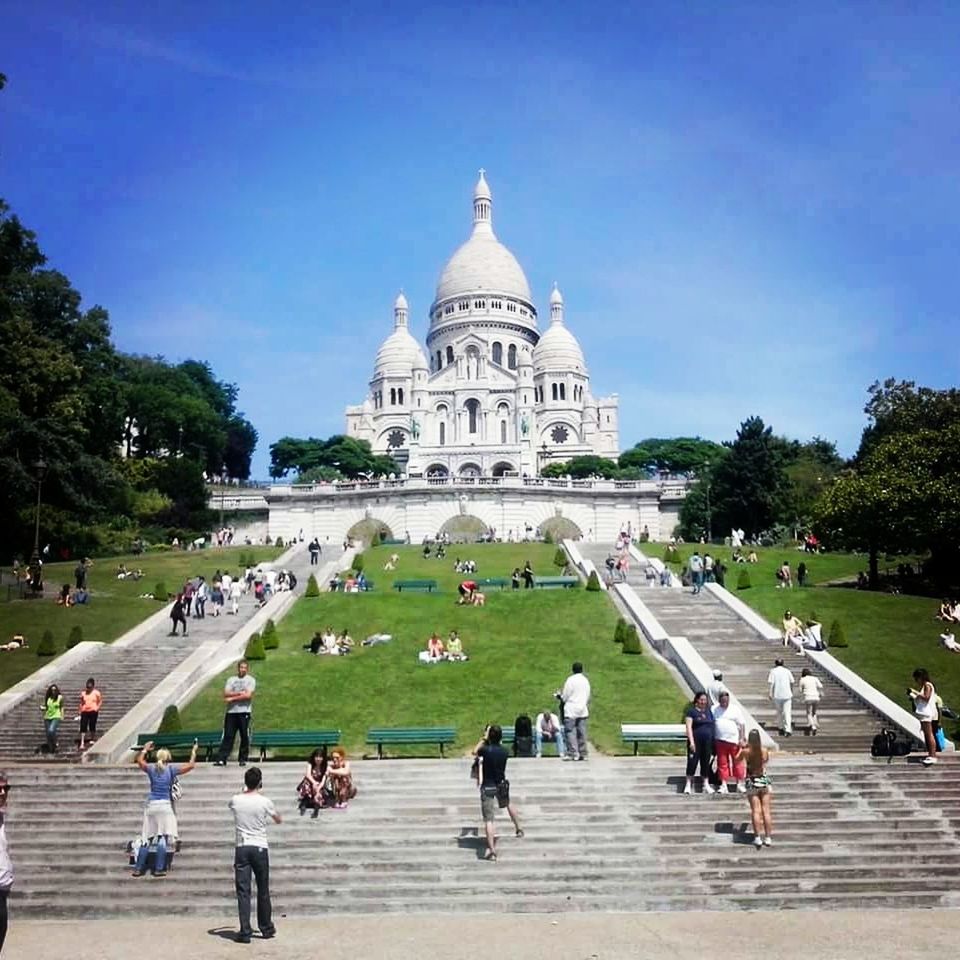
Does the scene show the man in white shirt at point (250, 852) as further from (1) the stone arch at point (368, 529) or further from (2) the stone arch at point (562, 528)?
(2) the stone arch at point (562, 528)

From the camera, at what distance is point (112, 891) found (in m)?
12.1

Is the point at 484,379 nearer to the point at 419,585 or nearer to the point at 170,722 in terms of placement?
the point at 419,585

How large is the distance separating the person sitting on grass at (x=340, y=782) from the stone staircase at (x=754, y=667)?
8.02m

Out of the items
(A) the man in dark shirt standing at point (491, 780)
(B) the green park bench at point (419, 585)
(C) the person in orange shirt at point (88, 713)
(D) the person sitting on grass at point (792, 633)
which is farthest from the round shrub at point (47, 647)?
(D) the person sitting on grass at point (792, 633)

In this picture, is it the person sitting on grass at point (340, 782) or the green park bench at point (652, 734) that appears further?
the green park bench at point (652, 734)

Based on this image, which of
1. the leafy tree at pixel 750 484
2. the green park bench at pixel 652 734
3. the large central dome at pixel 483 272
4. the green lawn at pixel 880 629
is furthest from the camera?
the large central dome at pixel 483 272

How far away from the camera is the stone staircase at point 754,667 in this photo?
18.5 m

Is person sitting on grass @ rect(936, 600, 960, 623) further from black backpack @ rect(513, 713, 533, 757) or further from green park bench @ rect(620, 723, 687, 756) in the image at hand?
black backpack @ rect(513, 713, 533, 757)

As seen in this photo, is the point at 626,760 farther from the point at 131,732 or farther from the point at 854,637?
the point at 854,637

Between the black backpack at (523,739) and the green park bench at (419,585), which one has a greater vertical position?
the green park bench at (419,585)

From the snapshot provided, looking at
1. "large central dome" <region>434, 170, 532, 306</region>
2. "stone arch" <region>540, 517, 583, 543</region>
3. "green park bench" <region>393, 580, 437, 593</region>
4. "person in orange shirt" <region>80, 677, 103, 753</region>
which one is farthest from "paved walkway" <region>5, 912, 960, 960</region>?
"large central dome" <region>434, 170, 532, 306</region>

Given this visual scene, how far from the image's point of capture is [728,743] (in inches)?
563

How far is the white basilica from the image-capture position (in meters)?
112

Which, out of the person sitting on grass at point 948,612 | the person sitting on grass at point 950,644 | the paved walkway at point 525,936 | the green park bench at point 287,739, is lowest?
the paved walkway at point 525,936
